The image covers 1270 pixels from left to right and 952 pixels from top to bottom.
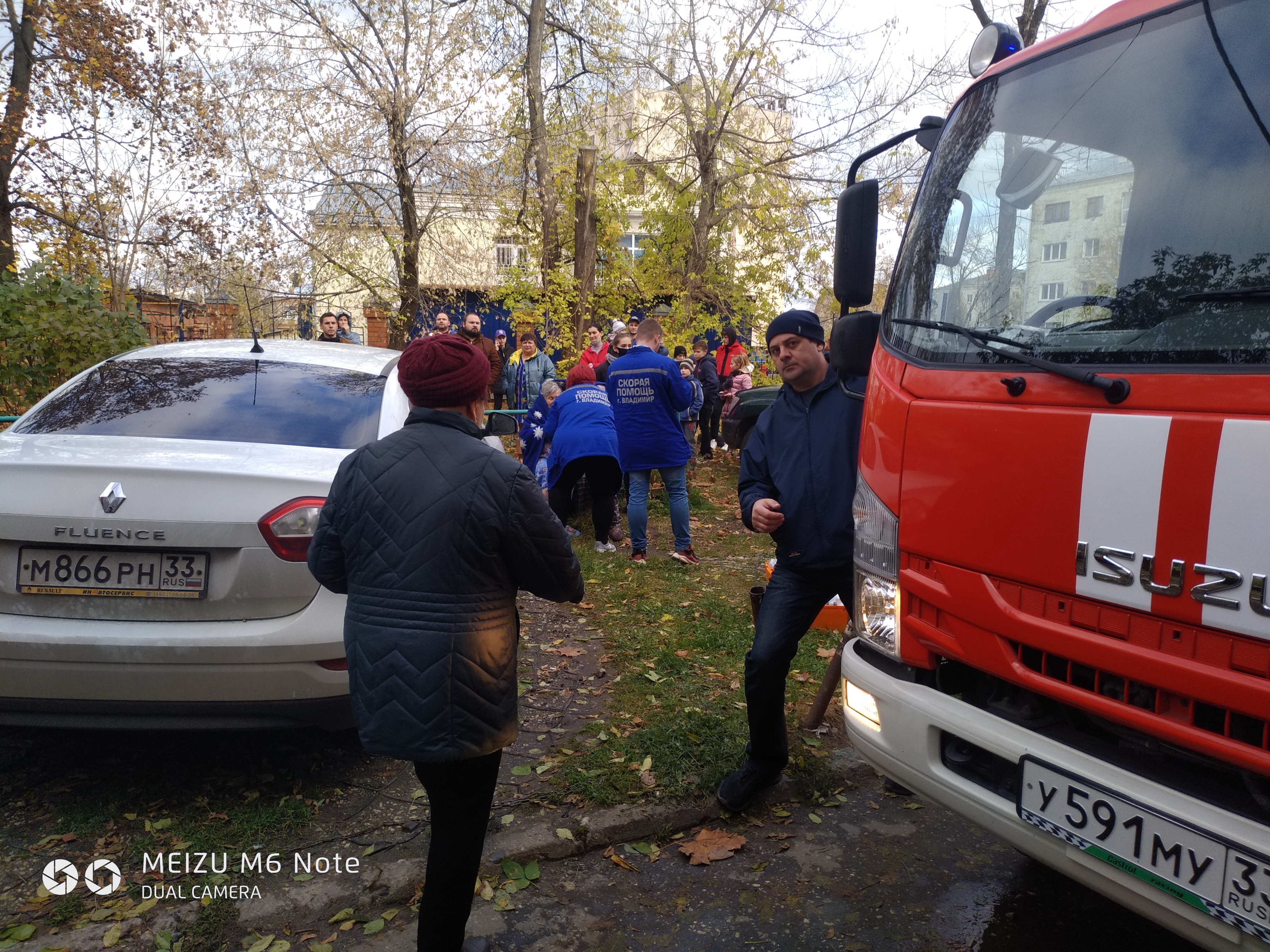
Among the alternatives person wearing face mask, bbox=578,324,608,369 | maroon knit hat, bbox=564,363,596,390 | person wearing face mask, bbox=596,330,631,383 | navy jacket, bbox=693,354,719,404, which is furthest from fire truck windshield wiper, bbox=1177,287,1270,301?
navy jacket, bbox=693,354,719,404

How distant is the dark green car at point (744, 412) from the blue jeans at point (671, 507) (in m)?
4.52

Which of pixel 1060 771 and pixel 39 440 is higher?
pixel 39 440

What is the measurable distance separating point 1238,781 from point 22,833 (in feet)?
12.5

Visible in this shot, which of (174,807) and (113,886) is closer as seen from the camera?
(113,886)

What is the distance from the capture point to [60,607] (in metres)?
3.19

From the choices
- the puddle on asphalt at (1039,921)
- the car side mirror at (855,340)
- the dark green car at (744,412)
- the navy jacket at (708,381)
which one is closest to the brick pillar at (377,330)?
the navy jacket at (708,381)

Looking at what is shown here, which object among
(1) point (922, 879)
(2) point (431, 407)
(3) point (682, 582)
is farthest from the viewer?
(3) point (682, 582)

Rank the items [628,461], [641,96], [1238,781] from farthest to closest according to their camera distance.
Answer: [641,96] → [628,461] → [1238,781]

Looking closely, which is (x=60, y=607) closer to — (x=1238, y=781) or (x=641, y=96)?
(x=1238, y=781)

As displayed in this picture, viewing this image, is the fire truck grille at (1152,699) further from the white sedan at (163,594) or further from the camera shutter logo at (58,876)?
the camera shutter logo at (58,876)

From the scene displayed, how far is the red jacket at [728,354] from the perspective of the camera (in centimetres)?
1487

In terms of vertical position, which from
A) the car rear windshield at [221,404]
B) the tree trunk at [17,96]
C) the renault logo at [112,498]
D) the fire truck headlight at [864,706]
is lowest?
the fire truck headlight at [864,706]

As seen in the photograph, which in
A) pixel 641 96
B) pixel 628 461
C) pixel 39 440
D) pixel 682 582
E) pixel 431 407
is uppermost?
pixel 641 96

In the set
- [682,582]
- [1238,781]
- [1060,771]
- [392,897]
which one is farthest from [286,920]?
[682,582]
